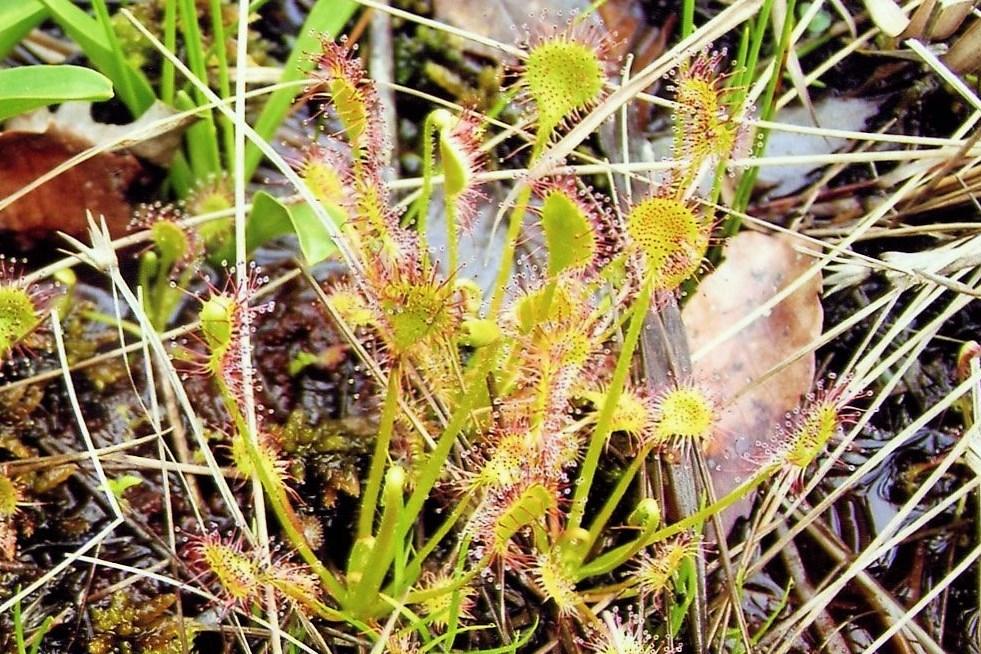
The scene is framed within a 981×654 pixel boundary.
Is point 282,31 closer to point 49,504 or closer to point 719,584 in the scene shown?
point 49,504

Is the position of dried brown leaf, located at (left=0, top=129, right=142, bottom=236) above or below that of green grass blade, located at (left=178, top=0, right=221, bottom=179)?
below

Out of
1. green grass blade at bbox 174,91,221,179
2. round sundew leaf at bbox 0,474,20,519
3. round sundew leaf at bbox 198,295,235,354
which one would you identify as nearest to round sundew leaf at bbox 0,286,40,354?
round sundew leaf at bbox 0,474,20,519

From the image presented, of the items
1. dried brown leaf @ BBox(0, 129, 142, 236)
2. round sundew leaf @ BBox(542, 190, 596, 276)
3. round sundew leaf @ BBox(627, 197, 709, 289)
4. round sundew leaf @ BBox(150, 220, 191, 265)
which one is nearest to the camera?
round sundew leaf @ BBox(542, 190, 596, 276)

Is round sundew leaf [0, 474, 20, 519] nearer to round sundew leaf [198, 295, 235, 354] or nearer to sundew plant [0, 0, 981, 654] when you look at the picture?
sundew plant [0, 0, 981, 654]

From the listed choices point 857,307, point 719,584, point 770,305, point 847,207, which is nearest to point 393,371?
point 719,584

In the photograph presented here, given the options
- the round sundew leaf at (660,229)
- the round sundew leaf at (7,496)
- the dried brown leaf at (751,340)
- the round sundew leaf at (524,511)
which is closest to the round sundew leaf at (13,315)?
the round sundew leaf at (7,496)

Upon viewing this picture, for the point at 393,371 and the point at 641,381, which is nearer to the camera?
the point at 393,371

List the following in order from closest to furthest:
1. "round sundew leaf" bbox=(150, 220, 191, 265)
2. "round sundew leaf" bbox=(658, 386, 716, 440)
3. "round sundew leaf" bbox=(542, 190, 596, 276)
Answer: "round sundew leaf" bbox=(542, 190, 596, 276) → "round sundew leaf" bbox=(658, 386, 716, 440) → "round sundew leaf" bbox=(150, 220, 191, 265)
